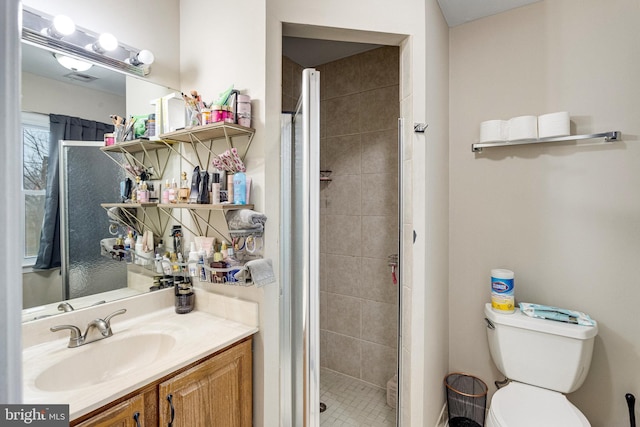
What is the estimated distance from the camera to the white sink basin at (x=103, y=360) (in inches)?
40.0

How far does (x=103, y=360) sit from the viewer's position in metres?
1.16

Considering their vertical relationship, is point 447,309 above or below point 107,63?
below

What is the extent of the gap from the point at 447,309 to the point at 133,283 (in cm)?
188

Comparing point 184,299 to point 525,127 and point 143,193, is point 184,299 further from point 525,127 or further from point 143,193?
point 525,127

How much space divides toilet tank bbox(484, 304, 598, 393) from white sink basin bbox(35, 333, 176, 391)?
65.9 inches

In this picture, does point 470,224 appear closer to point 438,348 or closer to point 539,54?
point 438,348

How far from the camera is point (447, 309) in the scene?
194cm

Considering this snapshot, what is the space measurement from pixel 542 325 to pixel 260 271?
1.46m

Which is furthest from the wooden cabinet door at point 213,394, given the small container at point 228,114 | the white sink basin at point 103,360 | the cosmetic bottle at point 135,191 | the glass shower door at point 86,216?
the small container at point 228,114

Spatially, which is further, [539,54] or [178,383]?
[539,54]

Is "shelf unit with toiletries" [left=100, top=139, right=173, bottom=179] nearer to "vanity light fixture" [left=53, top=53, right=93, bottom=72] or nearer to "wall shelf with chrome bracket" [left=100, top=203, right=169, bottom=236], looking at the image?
"wall shelf with chrome bracket" [left=100, top=203, right=169, bottom=236]

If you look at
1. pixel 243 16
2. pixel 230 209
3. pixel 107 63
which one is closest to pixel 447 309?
pixel 230 209

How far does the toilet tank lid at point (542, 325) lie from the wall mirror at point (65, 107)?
1903 millimetres

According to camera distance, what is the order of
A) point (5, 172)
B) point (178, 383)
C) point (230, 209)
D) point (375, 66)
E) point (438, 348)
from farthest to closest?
point (375, 66), point (438, 348), point (230, 209), point (178, 383), point (5, 172)
